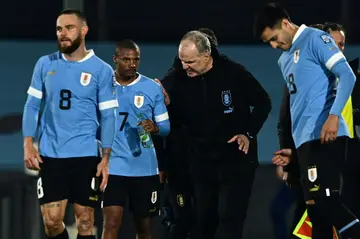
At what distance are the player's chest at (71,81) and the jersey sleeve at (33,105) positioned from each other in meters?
0.05

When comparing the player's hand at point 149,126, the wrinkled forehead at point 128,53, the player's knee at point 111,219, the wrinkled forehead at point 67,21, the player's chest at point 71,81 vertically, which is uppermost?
the wrinkled forehead at point 67,21

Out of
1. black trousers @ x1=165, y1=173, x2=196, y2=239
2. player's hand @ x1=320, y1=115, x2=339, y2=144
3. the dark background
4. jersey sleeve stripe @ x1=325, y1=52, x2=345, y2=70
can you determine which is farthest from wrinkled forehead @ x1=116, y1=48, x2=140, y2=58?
the dark background

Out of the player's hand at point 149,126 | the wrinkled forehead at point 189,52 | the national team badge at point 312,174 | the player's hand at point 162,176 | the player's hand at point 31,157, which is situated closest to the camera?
the national team badge at point 312,174

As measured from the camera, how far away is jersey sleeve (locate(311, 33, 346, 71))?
7.60m

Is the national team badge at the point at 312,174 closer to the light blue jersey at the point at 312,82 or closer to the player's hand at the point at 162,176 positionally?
the light blue jersey at the point at 312,82

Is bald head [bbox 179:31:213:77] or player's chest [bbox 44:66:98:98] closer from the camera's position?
player's chest [bbox 44:66:98:98]

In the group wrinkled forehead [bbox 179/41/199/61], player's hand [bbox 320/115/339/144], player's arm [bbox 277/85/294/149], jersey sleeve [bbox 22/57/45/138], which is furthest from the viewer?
wrinkled forehead [bbox 179/41/199/61]

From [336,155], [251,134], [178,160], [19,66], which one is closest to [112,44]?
[19,66]

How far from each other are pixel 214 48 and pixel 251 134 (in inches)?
28.0

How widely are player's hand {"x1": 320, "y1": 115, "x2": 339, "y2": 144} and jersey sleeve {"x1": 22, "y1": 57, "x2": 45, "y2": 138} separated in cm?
203

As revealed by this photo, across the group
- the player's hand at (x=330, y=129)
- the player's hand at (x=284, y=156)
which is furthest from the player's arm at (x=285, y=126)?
the player's hand at (x=330, y=129)

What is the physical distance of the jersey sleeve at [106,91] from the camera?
8.26 meters

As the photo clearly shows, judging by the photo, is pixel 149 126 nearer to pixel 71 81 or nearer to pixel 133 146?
pixel 133 146

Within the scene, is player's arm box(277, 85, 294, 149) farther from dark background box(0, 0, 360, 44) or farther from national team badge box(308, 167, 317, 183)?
dark background box(0, 0, 360, 44)
